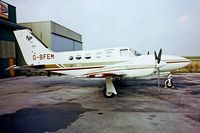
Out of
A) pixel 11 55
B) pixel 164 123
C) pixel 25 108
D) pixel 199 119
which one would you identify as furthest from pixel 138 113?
pixel 11 55

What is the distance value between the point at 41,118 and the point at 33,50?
869cm

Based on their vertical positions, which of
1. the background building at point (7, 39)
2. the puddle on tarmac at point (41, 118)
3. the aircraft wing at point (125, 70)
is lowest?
the puddle on tarmac at point (41, 118)

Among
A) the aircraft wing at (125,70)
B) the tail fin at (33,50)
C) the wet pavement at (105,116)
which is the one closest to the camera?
the wet pavement at (105,116)

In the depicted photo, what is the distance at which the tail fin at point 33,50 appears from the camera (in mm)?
14562

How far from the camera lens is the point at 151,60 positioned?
1134cm

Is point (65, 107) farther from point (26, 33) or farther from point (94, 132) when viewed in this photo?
point (26, 33)

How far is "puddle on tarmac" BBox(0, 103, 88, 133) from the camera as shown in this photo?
6.22 meters

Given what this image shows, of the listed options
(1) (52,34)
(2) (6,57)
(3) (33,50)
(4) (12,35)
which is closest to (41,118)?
(3) (33,50)

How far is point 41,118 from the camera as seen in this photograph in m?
7.34

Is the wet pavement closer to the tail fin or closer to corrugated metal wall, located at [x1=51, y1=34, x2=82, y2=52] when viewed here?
the tail fin

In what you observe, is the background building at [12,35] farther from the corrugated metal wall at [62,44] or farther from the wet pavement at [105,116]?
the wet pavement at [105,116]

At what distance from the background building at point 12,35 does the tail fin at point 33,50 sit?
1279cm

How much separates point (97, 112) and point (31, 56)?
9.06m

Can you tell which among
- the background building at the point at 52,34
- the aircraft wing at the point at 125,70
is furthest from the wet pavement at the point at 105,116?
the background building at the point at 52,34
